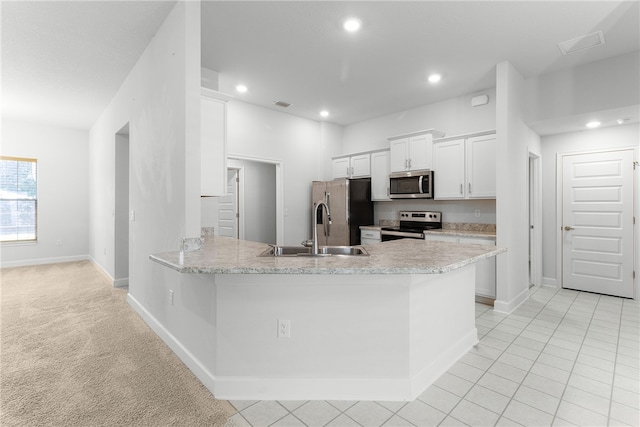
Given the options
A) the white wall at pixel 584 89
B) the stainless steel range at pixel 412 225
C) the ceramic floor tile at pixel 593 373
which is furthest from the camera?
the stainless steel range at pixel 412 225

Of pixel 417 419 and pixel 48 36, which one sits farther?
pixel 48 36

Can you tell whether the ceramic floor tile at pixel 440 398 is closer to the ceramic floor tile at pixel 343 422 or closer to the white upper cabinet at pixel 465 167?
the ceramic floor tile at pixel 343 422

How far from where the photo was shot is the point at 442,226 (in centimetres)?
507

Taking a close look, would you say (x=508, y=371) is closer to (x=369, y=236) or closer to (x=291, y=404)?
(x=291, y=404)

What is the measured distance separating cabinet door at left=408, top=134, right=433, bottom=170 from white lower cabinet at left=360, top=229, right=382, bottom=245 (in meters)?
1.21

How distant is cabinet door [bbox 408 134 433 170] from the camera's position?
15.8 feet

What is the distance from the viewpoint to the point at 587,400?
2.01m

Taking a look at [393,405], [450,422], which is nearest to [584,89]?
[450,422]

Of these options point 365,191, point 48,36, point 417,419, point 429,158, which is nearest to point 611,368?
point 417,419

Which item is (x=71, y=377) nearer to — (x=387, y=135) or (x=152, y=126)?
(x=152, y=126)

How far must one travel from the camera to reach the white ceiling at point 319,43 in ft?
8.91

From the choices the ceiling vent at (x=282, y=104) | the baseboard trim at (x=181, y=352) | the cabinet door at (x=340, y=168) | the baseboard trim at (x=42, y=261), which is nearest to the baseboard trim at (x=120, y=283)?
the baseboard trim at (x=181, y=352)

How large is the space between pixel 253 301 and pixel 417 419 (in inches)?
45.6

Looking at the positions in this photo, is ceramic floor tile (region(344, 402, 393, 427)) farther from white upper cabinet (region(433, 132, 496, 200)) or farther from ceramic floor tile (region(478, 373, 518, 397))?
white upper cabinet (region(433, 132, 496, 200))
